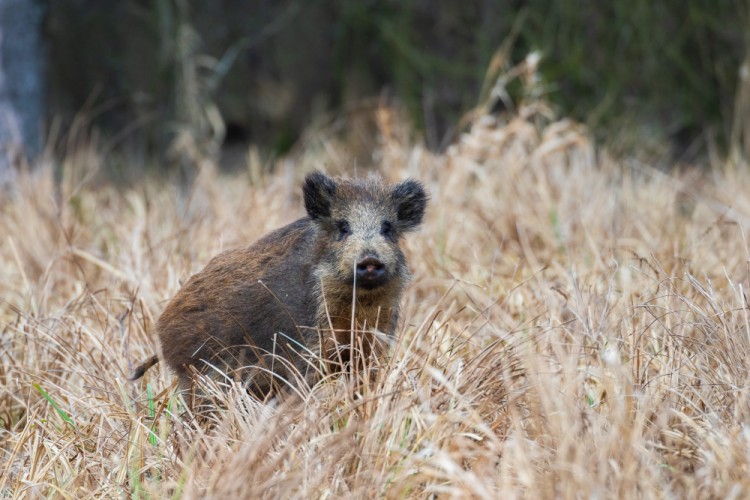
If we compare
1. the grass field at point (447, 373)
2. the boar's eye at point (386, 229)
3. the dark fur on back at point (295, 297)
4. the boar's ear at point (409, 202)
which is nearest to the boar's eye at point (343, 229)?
the dark fur on back at point (295, 297)

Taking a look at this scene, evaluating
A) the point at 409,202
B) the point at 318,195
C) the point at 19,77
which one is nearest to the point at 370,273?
the point at 318,195

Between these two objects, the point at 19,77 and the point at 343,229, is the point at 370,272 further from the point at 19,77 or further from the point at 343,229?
the point at 19,77

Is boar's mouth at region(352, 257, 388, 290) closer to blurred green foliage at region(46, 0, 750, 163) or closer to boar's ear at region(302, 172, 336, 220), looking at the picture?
boar's ear at region(302, 172, 336, 220)

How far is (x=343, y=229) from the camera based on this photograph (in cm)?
434

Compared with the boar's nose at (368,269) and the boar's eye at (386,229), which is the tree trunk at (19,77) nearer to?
the boar's eye at (386,229)

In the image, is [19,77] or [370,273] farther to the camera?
[19,77]

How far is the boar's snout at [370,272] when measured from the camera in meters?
4.09

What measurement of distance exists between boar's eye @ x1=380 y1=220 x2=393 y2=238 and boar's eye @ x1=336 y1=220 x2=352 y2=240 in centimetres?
16

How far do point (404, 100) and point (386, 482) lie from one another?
9.38 m

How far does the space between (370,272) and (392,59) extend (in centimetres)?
903

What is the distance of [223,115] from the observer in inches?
551

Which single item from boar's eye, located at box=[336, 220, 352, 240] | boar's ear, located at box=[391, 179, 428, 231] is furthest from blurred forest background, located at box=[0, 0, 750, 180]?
boar's eye, located at box=[336, 220, 352, 240]

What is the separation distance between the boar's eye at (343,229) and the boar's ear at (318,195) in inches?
2.8

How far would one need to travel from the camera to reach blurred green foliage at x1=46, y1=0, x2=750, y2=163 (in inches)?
421
